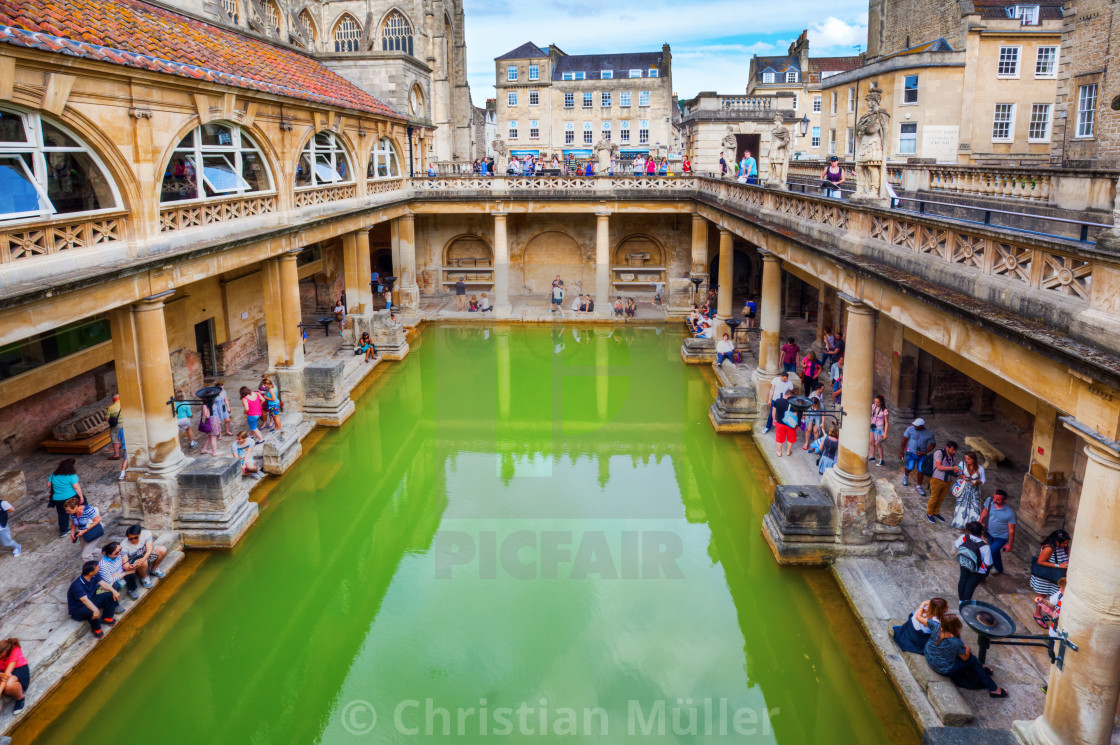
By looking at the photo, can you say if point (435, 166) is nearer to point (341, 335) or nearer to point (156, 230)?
point (341, 335)

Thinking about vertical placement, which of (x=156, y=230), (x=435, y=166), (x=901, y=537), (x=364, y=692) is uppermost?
(x=435, y=166)

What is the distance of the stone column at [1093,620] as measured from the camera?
6043 mm

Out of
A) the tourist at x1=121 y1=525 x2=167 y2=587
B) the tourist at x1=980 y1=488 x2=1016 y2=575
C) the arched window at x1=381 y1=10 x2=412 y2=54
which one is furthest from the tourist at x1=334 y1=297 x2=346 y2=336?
the tourist at x1=980 y1=488 x2=1016 y2=575

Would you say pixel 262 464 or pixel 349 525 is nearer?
pixel 349 525

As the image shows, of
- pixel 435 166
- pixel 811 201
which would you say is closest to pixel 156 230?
pixel 811 201

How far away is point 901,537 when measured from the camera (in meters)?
11.2

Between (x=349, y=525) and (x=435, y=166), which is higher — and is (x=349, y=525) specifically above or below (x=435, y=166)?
below

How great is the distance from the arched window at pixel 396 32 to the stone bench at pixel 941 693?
36.2 metres

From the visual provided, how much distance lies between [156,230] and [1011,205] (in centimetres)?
1406

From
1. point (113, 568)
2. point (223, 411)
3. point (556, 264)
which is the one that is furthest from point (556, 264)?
point (113, 568)

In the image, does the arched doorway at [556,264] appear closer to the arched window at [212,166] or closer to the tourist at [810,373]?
the arched window at [212,166]

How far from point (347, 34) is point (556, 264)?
52.0 feet

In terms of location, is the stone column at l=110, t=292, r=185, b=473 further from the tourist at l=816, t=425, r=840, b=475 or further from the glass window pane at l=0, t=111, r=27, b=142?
the tourist at l=816, t=425, r=840, b=475

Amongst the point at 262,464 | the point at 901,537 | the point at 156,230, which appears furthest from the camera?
the point at 262,464
